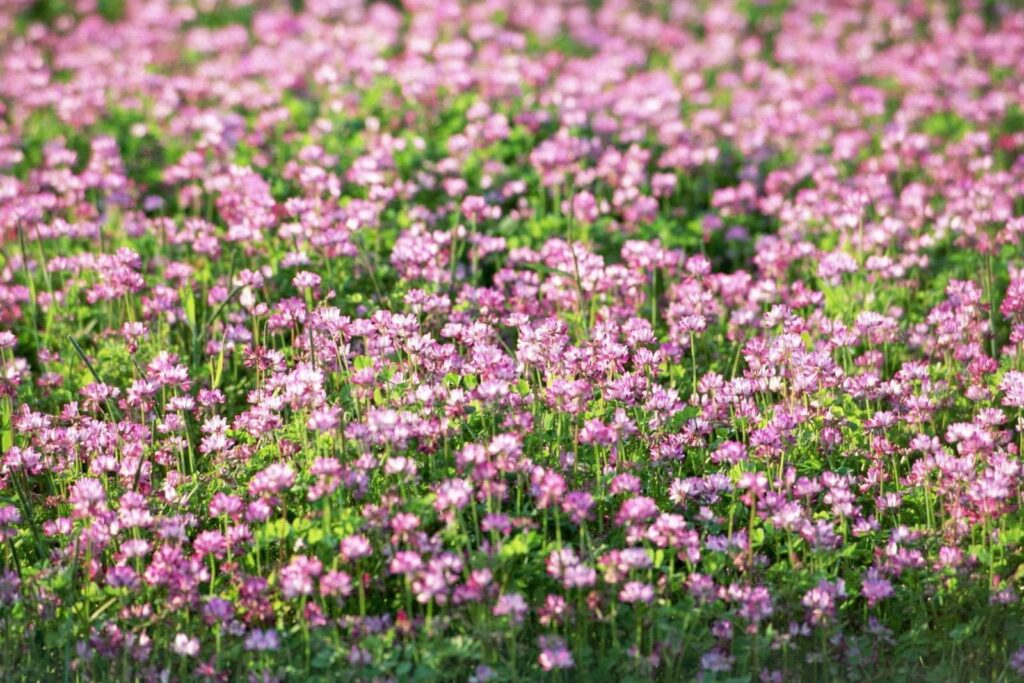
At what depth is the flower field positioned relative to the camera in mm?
4152

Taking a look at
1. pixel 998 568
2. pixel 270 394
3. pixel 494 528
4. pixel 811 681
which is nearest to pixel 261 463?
pixel 270 394

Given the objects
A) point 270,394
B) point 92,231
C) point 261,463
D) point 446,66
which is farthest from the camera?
point 446,66

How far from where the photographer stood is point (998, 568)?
4395 millimetres

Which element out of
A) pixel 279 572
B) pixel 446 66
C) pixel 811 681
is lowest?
pixel 811 681

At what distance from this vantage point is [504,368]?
485cm

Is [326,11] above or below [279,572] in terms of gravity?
above

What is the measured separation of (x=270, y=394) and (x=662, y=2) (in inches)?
313

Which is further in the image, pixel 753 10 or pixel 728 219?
pixel 753 10

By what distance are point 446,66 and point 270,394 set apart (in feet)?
13.5

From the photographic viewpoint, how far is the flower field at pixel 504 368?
13.6 feet

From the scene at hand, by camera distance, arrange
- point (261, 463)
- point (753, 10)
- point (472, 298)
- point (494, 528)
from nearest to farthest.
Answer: point (494, 528), point (261, 463), point (472, 298), point (753, 10)

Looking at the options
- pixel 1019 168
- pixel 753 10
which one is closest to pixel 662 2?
pixel 753 10

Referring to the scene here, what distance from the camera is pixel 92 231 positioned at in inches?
256

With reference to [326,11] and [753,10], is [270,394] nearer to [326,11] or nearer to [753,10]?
[326,11]
